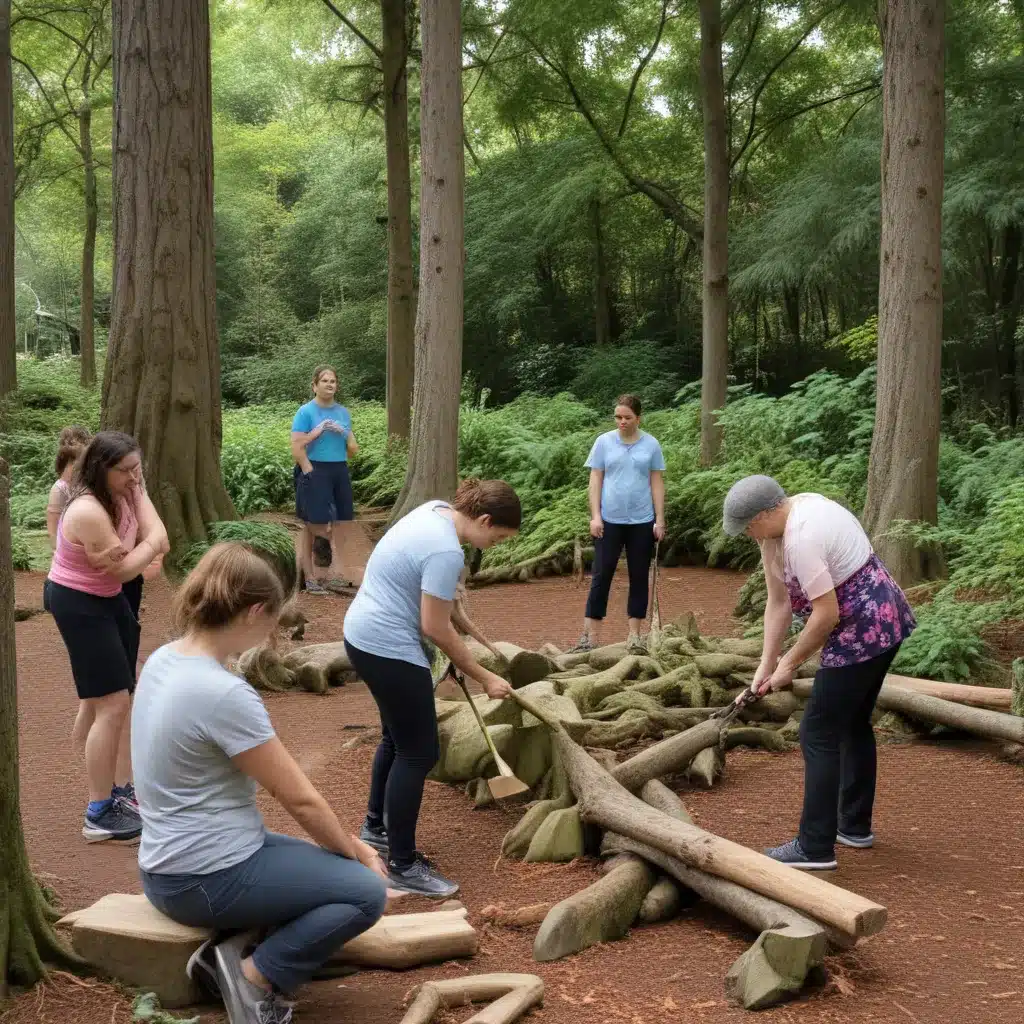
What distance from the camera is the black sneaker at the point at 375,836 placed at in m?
5.08

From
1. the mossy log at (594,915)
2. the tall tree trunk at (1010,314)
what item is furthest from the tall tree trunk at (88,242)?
the mossy log at (594,915)

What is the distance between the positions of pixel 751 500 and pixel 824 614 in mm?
530

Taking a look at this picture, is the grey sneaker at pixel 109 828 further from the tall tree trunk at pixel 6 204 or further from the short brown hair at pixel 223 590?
the tall tree trunk at pixel 6 204

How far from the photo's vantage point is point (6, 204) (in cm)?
1709

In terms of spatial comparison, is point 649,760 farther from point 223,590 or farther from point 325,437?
point 325,437

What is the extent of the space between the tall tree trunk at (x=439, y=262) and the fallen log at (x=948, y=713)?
6503 millimetres

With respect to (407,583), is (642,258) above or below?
above

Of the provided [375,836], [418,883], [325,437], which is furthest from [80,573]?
[325,437]

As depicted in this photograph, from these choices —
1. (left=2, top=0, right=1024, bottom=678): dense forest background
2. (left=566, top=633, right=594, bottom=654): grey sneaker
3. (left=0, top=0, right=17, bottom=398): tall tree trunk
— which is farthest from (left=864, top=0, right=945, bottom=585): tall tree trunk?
(left=0, top=0, right=17, bottom=398): tall tree trunk

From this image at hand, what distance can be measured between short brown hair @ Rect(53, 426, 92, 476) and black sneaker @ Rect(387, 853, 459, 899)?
8.67 ft

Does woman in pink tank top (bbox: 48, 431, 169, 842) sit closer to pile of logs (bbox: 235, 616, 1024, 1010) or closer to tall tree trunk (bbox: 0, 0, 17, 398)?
pile of logs (bbox: 235, 616, 1024, 1010)

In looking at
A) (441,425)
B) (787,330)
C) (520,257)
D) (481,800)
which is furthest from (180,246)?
(787,330)

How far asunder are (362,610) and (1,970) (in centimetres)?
181

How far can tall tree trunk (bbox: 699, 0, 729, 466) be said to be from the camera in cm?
1530
